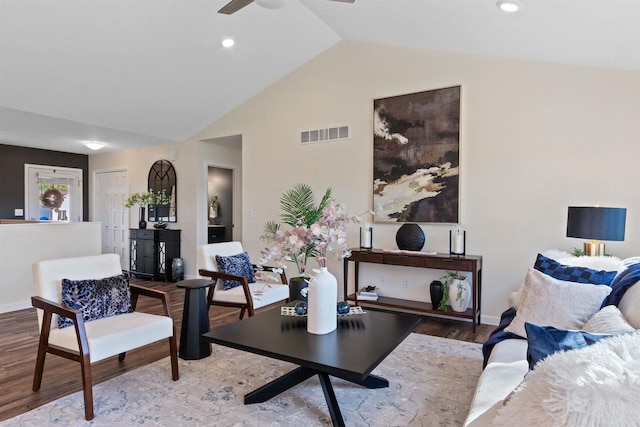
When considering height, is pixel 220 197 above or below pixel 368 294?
above

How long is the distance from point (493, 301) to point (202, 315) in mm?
2995

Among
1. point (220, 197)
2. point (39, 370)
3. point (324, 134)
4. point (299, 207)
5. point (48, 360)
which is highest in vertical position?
point (324, 134)

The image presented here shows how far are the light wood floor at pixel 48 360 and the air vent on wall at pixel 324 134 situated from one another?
2445mm

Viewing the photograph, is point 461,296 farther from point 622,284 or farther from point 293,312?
point 293,312

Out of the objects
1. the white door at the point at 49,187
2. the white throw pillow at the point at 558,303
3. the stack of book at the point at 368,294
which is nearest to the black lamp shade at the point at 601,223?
the white throw pillow at the point at 558,303

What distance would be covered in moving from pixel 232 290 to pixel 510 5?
11.0 feet

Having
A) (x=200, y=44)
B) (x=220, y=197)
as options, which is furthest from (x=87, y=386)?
(x=220, y=197)

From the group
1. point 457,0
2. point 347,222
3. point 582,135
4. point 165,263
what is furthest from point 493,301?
point 165,263

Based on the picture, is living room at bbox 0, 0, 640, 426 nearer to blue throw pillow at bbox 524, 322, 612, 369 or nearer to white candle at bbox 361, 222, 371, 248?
white candle at bbox 361, 222, 371, 248

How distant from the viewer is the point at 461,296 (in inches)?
154

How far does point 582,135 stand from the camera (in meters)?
3.59

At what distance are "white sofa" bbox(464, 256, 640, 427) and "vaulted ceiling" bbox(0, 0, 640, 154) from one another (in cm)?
189

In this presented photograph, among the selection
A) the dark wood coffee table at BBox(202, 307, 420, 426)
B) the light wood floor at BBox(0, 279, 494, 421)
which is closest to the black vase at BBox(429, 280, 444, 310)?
the light wood floor at BBox(0, 279, 494, 421)

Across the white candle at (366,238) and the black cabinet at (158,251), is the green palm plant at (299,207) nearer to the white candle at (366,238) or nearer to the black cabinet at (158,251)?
the white candle at (366,238)
